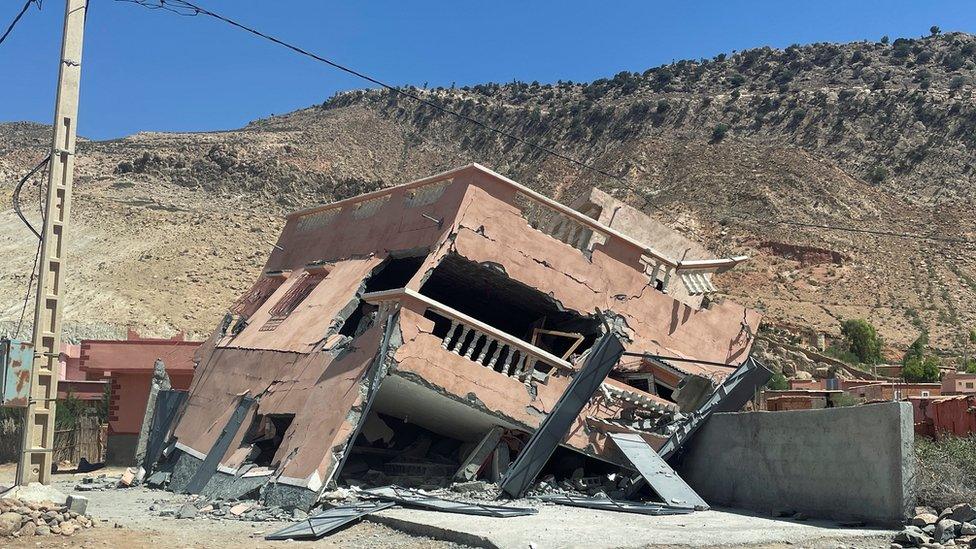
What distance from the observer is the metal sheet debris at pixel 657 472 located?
482 inches

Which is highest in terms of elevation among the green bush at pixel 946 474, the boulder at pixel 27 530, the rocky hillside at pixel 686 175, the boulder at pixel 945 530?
the rocky hillside at pixel 686 175

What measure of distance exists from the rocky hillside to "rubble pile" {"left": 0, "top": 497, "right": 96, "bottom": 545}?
34.1 m

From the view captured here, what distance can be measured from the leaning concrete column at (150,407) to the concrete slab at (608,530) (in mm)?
7860

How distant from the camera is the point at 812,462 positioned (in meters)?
11.7

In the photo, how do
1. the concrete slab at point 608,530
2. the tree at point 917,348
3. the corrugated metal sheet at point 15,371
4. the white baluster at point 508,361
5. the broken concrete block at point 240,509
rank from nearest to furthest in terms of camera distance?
the concrete slab at point 608,530 → the corrugated metal sheet at point 15,371 → the broken concrete block at point 240,509 → the white baluster at point 508,361 → the tree at point 917,348

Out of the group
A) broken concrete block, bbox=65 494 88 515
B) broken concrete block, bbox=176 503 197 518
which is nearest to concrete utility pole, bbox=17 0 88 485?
broken concrete block, bbox=65 494 88 515

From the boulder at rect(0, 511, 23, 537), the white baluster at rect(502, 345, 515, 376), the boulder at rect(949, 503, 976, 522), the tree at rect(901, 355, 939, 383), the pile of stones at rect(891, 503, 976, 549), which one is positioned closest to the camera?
the pile of stones at rect(891, 503, 976, 549)

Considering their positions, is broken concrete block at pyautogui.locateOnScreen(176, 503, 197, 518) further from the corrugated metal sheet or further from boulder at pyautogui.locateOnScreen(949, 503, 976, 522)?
boulder at pyautogui.locateOnScreen(949, 503, 976, 522)

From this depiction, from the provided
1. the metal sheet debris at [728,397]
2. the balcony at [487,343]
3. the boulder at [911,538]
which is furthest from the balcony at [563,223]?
the boulder at [911,538]

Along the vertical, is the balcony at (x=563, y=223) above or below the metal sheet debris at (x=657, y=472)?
above

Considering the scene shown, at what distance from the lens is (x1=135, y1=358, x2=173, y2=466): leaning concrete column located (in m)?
17.1

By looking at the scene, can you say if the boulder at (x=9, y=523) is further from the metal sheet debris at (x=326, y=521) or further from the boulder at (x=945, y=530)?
the boulder at (x=945, y=530)

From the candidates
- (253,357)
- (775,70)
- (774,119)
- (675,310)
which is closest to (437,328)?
(253,357)

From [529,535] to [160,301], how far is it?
39.7m
